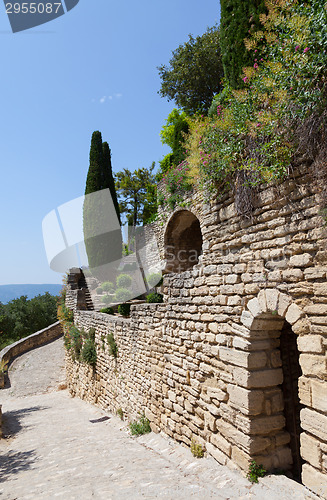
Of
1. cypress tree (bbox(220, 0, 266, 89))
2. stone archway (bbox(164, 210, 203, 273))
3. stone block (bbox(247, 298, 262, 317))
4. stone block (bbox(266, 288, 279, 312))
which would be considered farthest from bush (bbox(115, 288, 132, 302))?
stone block (bbox(266, 288, 279, 312))

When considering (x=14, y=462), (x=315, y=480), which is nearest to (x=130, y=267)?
(x=14, y=462)

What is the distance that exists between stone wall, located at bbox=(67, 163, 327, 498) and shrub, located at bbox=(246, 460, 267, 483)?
0.06m

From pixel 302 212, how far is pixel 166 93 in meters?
16.3

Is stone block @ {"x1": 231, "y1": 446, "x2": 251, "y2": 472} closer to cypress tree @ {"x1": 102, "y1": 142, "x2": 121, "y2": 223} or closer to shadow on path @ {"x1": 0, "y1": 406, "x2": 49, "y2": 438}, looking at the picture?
shadow on path @ {"x1": 0, "y1": 406, "x2": 49, "y2": 438}

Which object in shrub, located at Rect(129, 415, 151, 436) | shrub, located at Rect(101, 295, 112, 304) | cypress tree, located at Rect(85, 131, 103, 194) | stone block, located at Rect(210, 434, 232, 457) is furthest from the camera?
cypress tree, located at Rect(85, 131, 103, 194)

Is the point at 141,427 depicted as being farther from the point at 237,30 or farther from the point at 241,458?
the point at 237,30

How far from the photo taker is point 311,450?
2.91 metres

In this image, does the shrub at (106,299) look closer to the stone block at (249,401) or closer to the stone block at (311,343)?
the stone block at (249,401)

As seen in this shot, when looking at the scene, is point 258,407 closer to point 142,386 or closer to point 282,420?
point 282,420

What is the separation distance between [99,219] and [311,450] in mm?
18036

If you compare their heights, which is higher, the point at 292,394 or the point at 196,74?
the point at 196,74

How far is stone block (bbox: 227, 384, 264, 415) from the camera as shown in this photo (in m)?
3.55

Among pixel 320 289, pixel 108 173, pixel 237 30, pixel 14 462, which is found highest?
pixel 108 173

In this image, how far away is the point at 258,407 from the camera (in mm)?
3590
